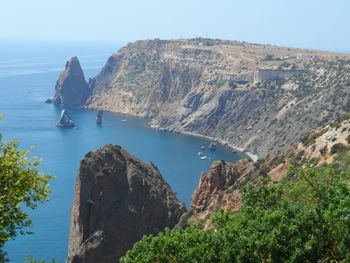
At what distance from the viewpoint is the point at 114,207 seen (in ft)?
209

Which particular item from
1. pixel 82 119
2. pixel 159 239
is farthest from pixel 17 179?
pixel 82 119

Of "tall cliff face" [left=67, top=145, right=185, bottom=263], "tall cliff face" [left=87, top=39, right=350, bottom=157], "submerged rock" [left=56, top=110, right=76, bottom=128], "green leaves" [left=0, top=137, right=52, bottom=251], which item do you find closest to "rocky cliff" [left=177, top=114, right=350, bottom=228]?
"tall cliff face" [left=67, top=145, right=185, bottom=263]

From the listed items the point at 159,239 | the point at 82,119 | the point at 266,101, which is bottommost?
the point at 82,119

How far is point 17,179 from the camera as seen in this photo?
17.5m

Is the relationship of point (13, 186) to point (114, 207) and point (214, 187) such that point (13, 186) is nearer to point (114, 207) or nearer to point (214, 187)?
point (214, 187)

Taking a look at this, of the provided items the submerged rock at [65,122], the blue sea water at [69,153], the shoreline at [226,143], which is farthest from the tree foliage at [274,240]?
the submerged rock at [65,122]

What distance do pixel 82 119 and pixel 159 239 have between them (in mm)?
178624

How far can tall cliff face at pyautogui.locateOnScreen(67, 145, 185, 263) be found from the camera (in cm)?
6057

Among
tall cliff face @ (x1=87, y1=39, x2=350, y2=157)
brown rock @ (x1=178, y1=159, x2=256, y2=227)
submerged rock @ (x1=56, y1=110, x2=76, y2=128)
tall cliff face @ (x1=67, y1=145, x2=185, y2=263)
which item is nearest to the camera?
brown rock @ (x1=178, y1=159, x2=256, y2=227)

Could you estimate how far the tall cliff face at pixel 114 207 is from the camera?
6057 centimetres

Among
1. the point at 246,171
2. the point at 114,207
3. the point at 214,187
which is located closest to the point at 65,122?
the point at 114,207

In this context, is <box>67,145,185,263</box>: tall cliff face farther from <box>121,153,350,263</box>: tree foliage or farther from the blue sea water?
<box>121,153,350,263</box>: tree foliage

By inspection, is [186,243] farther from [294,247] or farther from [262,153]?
[262,153]

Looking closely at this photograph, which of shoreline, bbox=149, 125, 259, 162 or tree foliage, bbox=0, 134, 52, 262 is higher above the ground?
tree foliage, bbox=0, 134, 52, 262
